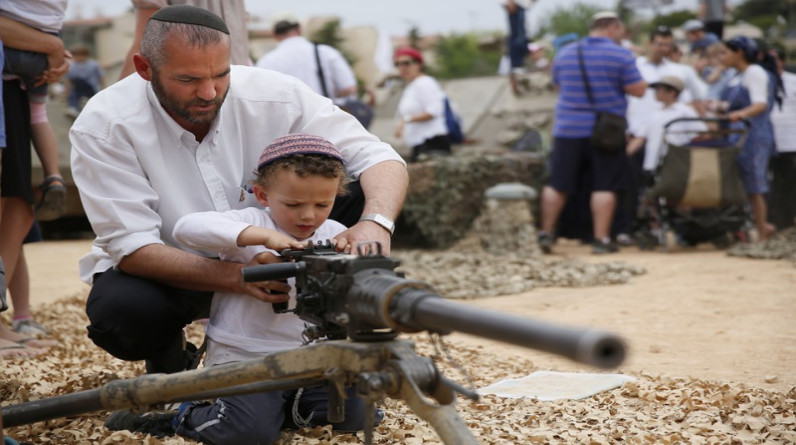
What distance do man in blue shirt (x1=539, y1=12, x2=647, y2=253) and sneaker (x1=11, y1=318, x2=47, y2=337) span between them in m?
5.29

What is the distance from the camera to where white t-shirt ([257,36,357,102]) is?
7.62 m

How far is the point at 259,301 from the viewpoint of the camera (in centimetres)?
313

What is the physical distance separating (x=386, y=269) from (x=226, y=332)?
3.24 feet

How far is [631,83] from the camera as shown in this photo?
882 centimetres

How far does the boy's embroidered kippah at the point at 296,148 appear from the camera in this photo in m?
2.98

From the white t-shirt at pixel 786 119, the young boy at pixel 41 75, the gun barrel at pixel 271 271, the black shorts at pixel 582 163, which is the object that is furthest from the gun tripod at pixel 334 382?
the white t-shirt at pixel 786 119

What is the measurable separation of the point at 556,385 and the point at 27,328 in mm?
2849

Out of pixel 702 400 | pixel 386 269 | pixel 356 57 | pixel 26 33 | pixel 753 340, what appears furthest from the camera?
pixel 356 57

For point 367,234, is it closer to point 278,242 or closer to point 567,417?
point 278,242

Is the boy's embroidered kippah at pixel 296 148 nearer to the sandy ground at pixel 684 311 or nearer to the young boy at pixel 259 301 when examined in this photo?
the young boy at pixel 259 301

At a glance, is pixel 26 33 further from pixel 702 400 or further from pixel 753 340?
pixel 753 340

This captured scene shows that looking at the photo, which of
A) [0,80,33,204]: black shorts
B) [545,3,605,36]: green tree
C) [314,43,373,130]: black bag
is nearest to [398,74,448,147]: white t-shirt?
[314,43,373,130]: black bag

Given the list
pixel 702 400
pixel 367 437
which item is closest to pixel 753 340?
pixel 702 400

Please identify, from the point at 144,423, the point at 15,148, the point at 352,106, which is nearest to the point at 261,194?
the point at 144,423
